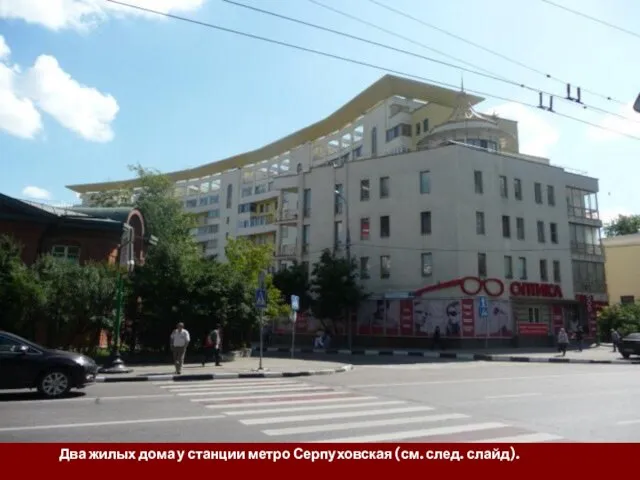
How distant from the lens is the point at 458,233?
3622 centimetres

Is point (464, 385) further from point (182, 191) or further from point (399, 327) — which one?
point (182, 191)

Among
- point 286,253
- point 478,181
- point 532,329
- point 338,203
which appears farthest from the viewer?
point 286,253

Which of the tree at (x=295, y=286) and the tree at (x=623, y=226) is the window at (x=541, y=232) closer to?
the tree at (x=295, y=286)

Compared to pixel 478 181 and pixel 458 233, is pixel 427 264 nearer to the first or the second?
pixel 458 233

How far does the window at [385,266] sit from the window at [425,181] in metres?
5.69

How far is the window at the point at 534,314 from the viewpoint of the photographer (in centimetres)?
3825

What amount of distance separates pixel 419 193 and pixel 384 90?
1755cm

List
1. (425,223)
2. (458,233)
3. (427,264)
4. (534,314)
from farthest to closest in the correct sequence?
(534,314)
(425,223)
(427,264)
(458,233)

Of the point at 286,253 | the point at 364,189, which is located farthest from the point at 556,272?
the point at 286,253

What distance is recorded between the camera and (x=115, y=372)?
1703 centimetres

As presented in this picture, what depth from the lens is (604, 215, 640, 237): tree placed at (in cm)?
7538

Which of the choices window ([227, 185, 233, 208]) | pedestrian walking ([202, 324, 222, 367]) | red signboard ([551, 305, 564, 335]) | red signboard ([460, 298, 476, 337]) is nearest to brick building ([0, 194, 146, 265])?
pedestrian walking ([202, 324, 222, 367])

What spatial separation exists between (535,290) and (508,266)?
2.69 m

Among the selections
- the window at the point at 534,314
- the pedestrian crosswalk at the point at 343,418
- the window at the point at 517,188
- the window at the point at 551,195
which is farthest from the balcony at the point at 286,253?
the pedestrian crosswalk at the point at 343,418
